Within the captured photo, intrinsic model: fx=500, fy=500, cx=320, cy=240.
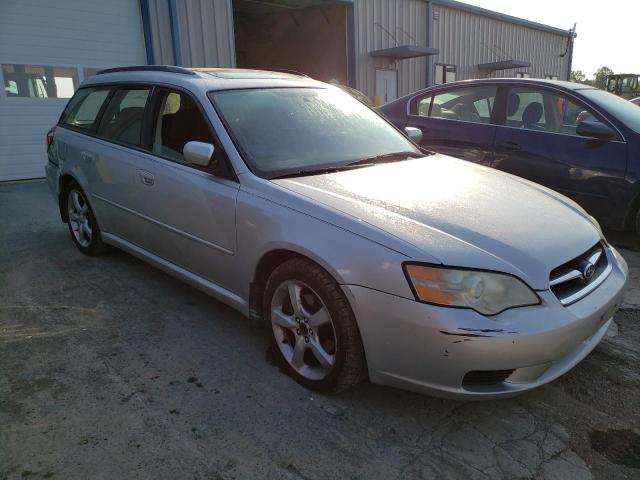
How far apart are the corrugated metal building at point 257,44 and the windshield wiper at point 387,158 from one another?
7730 mm

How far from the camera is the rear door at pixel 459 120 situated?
5305 mm

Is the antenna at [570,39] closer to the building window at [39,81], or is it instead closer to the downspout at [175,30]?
the downspout at [175,30]

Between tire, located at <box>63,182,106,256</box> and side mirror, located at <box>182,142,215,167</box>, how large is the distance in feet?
6.01

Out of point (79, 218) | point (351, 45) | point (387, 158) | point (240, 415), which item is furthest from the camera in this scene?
point (351, 45)

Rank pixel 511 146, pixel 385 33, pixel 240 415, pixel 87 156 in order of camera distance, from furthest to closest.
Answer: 1. pixel 385 33
2. pixel 511 146
3. pixel 87 156
4. pixel 240 415

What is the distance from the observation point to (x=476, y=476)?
194 centimetres

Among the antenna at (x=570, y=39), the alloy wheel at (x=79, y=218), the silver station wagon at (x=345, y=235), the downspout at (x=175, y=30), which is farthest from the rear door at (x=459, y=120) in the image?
the antenna at (x=570, y=39)

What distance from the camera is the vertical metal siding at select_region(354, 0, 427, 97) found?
13836 millimetres

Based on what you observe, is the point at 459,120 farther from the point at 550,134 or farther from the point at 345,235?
the point at 345,235

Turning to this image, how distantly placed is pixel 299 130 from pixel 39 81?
7.52 meters

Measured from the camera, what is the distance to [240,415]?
2307mm

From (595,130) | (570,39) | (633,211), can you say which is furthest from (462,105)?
(570,39)

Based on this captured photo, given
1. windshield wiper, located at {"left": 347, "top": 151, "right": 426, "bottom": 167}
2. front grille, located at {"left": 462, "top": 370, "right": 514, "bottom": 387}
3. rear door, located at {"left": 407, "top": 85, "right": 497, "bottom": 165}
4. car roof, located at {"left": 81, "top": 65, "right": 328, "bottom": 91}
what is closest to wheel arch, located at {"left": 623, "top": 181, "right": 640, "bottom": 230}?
rear door, located at {"left": 407, "top": 85, "right": 497, "bottom": 165}

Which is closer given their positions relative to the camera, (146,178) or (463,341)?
(463,341)
